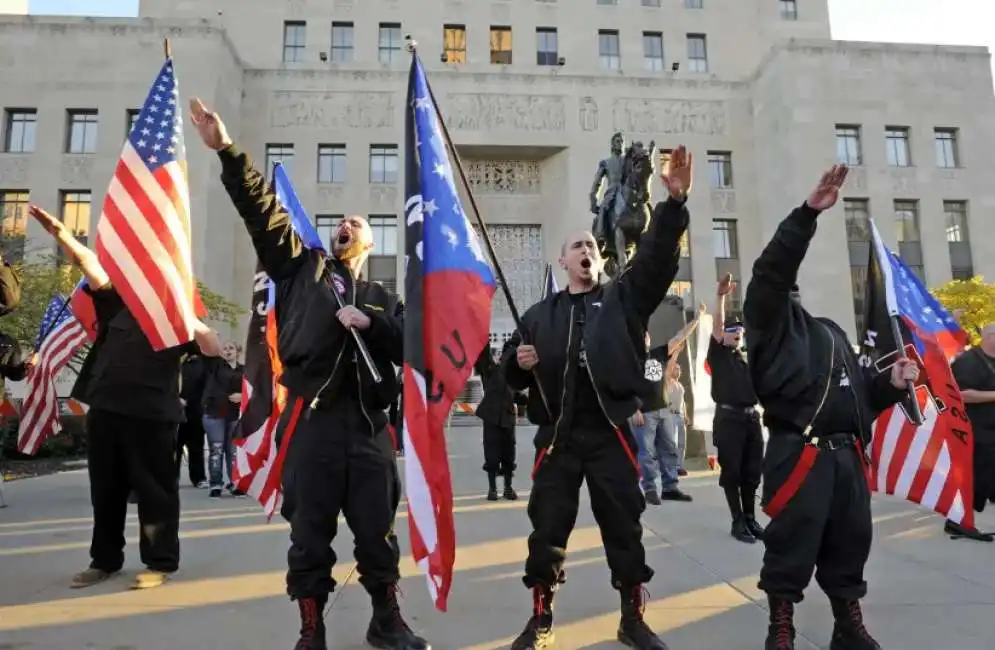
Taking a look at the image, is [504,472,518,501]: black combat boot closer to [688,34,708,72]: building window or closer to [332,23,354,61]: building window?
[332,23,354,61]: building window

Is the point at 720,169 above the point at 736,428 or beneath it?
above

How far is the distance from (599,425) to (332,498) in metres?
1.35

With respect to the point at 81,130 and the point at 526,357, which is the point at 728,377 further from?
the point at 81,130

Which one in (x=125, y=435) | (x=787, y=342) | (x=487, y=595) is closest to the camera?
(x=787, y=342)

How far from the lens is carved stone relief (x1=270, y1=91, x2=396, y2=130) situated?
34094 millimetres

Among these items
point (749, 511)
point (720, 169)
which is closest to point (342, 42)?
point (720, 169)

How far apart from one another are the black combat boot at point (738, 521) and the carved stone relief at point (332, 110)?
103ft

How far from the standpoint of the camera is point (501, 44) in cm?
3738

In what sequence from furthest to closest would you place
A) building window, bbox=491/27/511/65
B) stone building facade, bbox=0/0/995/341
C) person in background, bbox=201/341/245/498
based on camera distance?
building window, bbox=491/27/511/65 < stone building facade, bbox=0/0/995/341 < person in background, bbox=201/341/245/498

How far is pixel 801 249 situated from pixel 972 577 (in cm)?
310

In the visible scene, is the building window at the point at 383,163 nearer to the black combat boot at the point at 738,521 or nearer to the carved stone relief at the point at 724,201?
the carved stone relief at the point at 724,201

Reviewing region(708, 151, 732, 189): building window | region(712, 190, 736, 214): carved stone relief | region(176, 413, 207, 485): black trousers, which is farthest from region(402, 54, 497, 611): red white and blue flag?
region(708, 151, 732, 189): building window

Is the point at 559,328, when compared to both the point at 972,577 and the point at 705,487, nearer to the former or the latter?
the point at 972,577

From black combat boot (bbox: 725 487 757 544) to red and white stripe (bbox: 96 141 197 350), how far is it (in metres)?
4.64
